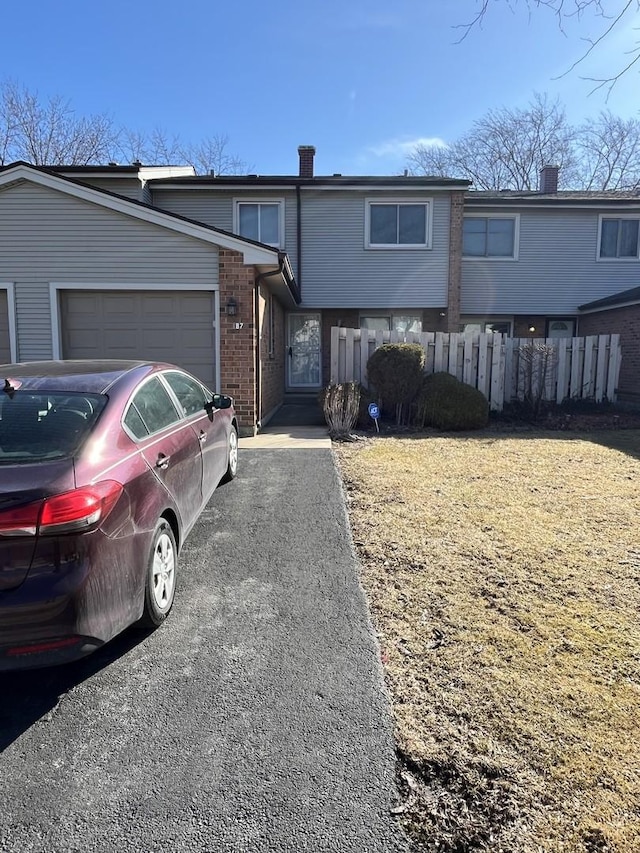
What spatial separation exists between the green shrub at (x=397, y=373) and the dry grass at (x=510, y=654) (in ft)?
13.6

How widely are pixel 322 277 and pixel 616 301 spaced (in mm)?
7885

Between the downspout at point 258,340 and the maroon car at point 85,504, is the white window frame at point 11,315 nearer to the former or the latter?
the downspout at point 258,340

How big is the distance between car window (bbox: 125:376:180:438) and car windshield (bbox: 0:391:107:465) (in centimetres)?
28

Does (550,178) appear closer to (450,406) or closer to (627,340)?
(627,340)

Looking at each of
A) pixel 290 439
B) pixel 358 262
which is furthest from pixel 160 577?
pixel 358 262

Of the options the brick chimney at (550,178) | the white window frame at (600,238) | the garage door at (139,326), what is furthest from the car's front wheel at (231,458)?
the brick chimney at (550,178)

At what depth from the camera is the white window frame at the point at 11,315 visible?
28.5 ft

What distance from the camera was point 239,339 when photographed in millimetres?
8719

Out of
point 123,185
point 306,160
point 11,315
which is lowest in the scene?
point 11,315

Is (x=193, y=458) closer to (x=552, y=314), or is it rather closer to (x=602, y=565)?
(x=602, y=565)

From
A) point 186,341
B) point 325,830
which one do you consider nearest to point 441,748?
point 325,830

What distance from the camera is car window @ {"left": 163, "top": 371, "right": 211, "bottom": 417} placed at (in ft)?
14.2

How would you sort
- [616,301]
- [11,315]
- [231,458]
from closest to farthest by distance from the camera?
[231,458] < [11,315] < [616,301]

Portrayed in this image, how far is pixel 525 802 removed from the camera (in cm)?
185
